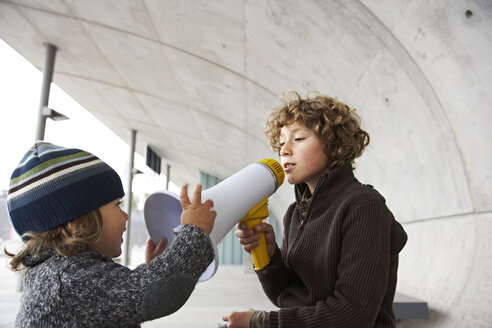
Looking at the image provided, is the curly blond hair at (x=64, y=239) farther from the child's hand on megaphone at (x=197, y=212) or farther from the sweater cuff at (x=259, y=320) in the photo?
the sweater cuff at (x=259, y=320)

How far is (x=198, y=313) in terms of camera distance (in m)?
4.15

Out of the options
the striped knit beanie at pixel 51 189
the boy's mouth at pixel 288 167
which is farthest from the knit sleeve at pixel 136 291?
the boy's mouth at pixel 288 167

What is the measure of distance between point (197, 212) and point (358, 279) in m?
0.50

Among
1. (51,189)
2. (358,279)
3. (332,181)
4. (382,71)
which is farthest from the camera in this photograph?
(382,71)

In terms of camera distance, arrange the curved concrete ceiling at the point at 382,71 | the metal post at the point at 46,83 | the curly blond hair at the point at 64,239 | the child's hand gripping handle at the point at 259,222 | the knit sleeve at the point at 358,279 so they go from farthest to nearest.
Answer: the metal post at the point at 46,83
the curved concrete ceiling at the point at 382,71
the child's hand gripping handle at the point at 259,222
the curly blond hair at the point at 64,239
the knit sleeve at the point at 358,279

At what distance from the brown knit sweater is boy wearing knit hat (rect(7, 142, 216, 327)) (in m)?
0.30

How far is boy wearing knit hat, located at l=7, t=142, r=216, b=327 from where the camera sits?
1001mm

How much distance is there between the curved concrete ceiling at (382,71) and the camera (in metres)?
2.14

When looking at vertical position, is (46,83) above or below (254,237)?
above

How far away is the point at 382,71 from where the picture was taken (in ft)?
9.07

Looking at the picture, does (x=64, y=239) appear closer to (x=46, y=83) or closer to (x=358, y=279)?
(x=358, y=279)

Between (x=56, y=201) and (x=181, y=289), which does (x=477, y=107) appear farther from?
(x=56, y=201)

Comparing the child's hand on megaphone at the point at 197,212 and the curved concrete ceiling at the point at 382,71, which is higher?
the curved concrete ceiling at the point at 382,71

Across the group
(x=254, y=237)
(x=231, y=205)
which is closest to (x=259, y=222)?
(x=254, y=237)
